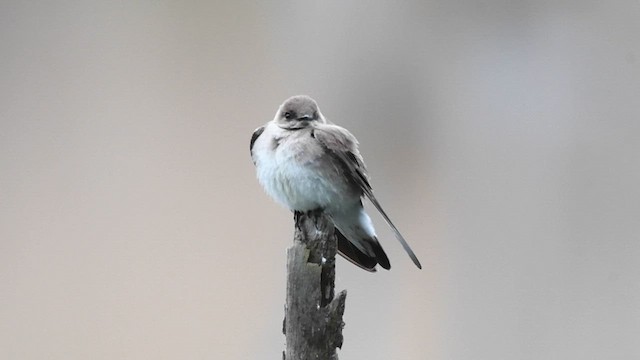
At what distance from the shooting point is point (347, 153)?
1.09 metres

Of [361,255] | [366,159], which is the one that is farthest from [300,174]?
[366,159]

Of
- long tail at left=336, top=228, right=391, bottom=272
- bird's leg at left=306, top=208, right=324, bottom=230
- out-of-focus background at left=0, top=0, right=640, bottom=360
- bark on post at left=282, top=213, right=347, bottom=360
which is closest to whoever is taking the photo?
bark on post at left=282, top=213, right=347, bottom=360

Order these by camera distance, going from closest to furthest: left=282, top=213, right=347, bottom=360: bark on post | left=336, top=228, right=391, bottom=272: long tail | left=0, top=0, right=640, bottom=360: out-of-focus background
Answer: left=282, top=213, right=347, bottom=360: bark on post
left=336, top=228, right=391, bottom=272: long tail
left=0, top=0, right=640, bottom=360: out-of-focus background

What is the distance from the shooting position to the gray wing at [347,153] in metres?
1.08

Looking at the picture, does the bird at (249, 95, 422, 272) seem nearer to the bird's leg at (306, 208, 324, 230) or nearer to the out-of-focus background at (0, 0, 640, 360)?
the bird's leg at (306, 208, 324, 230)

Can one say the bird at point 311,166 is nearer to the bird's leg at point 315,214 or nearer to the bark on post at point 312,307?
the bird's leg at point 315,214

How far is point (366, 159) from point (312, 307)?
0.91m

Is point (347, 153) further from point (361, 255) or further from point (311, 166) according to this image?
point (361, 255)

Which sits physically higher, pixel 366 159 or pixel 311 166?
pixel 366 159

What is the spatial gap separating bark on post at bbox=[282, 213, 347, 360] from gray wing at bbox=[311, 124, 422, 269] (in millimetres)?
182

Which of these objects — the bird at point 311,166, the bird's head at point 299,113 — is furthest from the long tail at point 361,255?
the bird's head at point 299,113

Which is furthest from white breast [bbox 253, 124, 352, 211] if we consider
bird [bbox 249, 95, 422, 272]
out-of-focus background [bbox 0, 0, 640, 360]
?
out-of-focus background [bbox 0, 0, 640, 360]

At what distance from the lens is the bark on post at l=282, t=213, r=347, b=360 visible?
0.91 meters

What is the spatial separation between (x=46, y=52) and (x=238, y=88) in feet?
1.73
